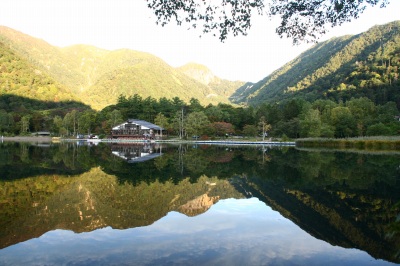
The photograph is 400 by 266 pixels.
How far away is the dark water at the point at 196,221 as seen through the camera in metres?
4.89

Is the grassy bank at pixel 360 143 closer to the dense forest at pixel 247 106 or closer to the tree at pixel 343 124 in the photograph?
the dense forest at pixel 247 106

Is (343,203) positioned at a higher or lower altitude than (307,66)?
lower

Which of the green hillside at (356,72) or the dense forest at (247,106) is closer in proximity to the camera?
the dense forest at (247,106)

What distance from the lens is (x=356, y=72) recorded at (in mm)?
109312

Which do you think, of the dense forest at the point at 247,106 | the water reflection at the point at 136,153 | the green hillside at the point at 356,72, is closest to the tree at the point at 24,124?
the dense forest at the point at 247,106

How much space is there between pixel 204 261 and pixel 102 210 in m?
3.87

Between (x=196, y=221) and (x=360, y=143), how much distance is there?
35.6m

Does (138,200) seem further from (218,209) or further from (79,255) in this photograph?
(79,255)

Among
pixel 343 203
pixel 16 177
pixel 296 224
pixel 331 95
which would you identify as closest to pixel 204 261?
pixel 296 224

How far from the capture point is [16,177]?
12281mm

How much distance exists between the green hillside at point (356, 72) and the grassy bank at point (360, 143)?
55400 mm

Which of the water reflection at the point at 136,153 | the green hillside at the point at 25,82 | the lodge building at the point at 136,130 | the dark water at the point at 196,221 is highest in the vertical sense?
the green hillside at the point at 25,82

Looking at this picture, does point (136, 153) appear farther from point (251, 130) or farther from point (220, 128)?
point (251, 130)

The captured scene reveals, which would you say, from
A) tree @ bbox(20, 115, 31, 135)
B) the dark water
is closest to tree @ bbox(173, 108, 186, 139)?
tree @ bbox(20, 115, 31, 135)
